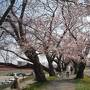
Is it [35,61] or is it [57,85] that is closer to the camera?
[57,85]

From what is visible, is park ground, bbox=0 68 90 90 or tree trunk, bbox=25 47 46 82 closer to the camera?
park ground, bbox=0 68 90 90

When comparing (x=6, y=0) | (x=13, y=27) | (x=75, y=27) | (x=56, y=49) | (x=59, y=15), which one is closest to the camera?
(x=6, y=0)

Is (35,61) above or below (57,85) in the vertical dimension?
above

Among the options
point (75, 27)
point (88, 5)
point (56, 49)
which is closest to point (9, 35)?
point (56, 49)

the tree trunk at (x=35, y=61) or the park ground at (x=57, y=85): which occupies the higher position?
the tree trunk at (x=35, y=61)

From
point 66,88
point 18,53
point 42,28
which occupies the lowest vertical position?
point 66,88

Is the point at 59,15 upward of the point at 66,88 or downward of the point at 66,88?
upward

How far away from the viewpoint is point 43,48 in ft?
90.0

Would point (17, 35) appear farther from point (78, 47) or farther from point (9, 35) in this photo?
point (78, 47)

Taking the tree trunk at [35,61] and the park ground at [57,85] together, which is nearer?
the park ground at [57,85]

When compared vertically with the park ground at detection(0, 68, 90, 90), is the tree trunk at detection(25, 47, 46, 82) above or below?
above

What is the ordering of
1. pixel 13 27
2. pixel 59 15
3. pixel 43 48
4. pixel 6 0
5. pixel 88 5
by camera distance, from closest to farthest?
pixel 88 5 < pixel 6 0 < pixel 13 27 < pixel 43 48 < pixel 59 15

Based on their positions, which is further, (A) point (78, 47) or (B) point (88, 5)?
(A) point (78, 47)

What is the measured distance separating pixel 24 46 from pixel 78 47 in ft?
30.6
